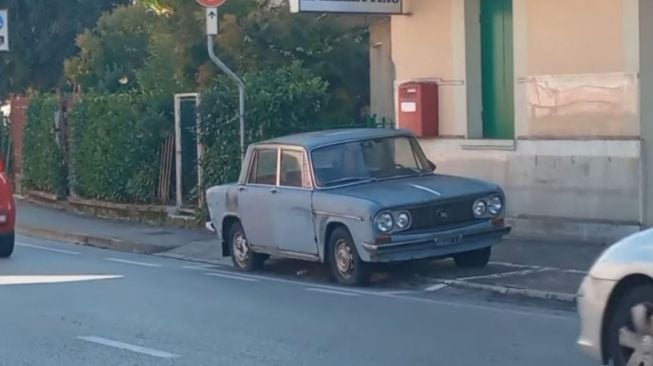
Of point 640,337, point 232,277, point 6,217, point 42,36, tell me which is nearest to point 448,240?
point 232,277

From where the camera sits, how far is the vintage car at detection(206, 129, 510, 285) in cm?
1512

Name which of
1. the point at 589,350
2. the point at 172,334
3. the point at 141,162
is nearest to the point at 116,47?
the point at 141,162

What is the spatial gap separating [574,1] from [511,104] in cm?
217

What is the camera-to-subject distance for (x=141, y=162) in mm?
25703

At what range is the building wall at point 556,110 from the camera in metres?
17.3

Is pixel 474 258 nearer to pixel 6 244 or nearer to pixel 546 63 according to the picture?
pixel 546 63

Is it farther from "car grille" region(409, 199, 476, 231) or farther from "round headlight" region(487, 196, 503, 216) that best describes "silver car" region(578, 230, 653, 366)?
"round headlight" region(487, 196, 503, 216)

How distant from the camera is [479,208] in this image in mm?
15555

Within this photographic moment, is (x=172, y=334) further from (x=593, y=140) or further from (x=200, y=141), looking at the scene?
(x=200, y=141)

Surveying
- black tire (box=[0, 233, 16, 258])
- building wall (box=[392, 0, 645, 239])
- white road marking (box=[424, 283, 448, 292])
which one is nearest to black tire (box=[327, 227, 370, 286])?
white road marking (box=[424, 283, 448, 292])

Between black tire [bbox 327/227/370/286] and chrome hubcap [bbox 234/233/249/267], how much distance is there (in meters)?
1.94

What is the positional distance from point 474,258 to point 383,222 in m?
1.67

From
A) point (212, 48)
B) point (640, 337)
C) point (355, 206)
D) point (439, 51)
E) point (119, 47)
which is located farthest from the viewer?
point (119, 47)

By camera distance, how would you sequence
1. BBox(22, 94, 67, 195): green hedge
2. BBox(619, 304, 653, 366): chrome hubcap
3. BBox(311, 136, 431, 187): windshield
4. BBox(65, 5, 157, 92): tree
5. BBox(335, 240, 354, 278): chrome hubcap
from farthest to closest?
BBox(65, 5, 157, 92): tree
BBox(22, 94, 67, 195): green hedge
BBox(311, 136, 431, 187): windshield
BBox(335, 240, 354, 278): chrome hubcap
BBox(619, 304, 653, 366): chrome hubcap
